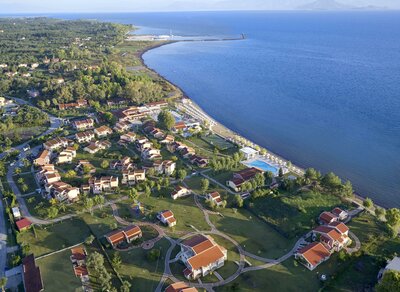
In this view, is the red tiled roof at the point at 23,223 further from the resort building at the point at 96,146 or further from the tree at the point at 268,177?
the tree at the point at 268,177

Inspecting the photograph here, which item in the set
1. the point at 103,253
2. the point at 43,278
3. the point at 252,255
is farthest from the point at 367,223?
the point at 43,278

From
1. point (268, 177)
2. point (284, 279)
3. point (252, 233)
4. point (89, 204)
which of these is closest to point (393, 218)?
point (284, 279)

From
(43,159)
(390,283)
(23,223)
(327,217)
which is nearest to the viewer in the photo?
(390,283)

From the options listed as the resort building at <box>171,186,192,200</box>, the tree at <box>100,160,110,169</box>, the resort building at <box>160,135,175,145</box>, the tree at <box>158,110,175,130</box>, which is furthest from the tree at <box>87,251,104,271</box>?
the tree at <box>158,110,175,130</box>

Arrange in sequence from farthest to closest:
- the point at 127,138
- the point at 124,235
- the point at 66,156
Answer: the point at 127,138 < the point at 66,156 < the point at 124,235

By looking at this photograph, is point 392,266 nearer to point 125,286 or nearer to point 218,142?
point 125,286

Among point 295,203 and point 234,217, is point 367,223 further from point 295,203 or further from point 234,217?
point 234,217
